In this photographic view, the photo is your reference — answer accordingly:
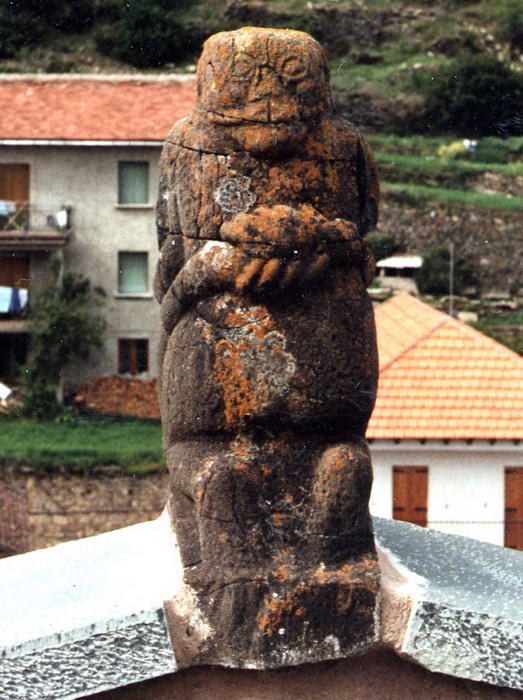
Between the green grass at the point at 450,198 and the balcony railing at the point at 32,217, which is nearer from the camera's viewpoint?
the balcony railing at the point at 32,217

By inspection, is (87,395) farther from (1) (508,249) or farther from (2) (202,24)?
(2) (202,24)

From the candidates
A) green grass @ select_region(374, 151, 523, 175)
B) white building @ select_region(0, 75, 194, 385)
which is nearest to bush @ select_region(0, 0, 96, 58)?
white building @ select_region(0, 75, 194, 385)

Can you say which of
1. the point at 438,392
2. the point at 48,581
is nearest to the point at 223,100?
the point at 48,581

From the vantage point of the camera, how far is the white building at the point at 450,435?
1964 cm

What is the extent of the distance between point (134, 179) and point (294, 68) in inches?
1041

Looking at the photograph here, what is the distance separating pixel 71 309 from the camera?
3216 cm

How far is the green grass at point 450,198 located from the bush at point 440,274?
1895mm

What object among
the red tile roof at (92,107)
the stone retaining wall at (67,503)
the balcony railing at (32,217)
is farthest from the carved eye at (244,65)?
the balcony railing at (32,217)

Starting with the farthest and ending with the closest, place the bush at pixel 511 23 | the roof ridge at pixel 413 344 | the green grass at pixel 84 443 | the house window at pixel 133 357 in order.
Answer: the bush at pixel 511 23 < the house window at pixel 133 357 < the green grass at pixel 84 443 < the roof ridge at pixel 413 344

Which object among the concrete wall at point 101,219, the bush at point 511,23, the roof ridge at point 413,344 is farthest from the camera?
the bush at point 511,23

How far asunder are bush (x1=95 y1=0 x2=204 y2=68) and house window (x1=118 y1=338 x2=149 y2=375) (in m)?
12.8

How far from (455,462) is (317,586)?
48.2 ft

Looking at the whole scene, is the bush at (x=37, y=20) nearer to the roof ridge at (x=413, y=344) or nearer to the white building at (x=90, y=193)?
the white building at (x=90, y=193)

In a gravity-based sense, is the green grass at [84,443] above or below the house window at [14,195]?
below
